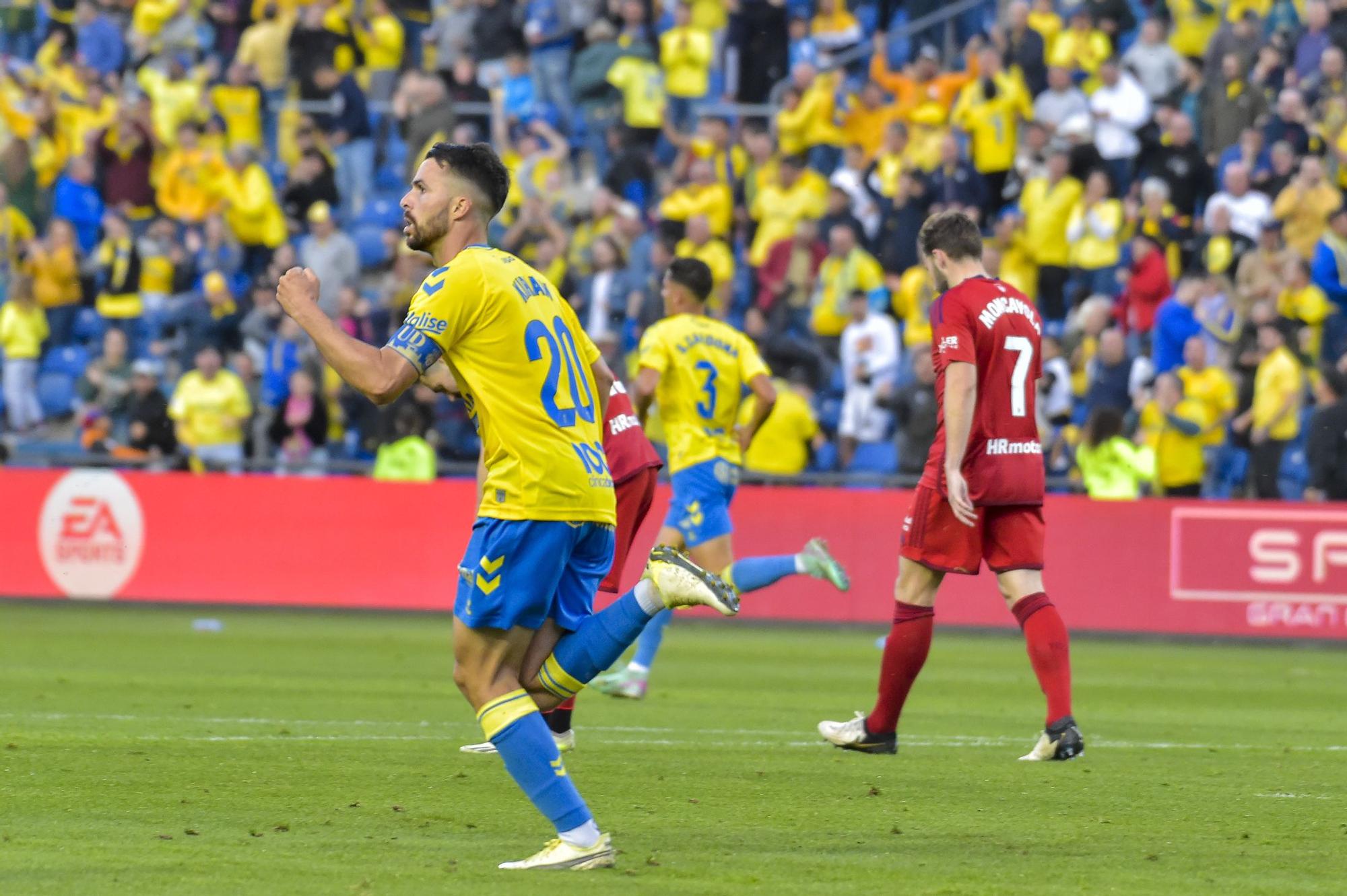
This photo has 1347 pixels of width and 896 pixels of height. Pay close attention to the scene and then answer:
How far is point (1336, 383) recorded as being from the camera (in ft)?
61.5

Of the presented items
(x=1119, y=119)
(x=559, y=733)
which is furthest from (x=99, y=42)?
(x=559, y=733)

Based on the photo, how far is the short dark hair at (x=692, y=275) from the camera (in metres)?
12.1

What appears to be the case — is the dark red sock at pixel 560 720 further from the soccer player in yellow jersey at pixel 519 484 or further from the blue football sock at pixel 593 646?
the soccer player in yellow jersey at pixel 519 484

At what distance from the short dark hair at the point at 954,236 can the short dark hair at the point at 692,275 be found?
286 cm

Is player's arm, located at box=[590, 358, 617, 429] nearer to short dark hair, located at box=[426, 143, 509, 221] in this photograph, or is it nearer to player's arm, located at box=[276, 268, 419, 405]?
short dark hair, located at box=[426, 143, 509, 221]

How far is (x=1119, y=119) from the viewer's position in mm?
21438

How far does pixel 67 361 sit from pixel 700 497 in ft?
41.8

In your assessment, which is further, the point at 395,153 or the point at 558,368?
the point at 395,153

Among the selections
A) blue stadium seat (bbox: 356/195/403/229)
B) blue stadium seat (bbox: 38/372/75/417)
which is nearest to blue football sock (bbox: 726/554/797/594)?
blue stadium seat (bbox: 356/195/403/229)

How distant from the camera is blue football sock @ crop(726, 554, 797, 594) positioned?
12.9 m

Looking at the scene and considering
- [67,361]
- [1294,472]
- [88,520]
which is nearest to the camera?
[1294,472]

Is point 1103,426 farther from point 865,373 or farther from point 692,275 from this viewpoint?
point 692,275

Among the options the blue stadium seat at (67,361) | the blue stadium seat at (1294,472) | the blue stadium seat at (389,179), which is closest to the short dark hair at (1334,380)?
the blue stadium seat at (1294,472)

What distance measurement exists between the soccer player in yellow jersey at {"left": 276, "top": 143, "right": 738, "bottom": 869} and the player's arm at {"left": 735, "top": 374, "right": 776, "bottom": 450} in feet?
19.5
